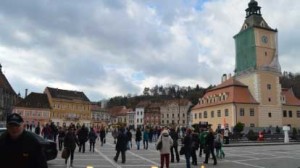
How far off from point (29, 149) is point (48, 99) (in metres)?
101

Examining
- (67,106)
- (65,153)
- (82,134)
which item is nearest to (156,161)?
(65,153)

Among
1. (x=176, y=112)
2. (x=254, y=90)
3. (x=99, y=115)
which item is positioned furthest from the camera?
(x=99, y=115)

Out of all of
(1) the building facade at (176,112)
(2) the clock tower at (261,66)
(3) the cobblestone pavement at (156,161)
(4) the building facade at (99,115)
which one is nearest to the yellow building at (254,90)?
(2) the clock tower at (261,66)

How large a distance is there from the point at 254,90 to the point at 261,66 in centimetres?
479

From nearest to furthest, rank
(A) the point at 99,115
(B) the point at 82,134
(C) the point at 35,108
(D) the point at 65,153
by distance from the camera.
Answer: (D) the point at 65,153 → (B) the point at 82,134 → (C) the point at 35,108 → (A) the point at 99,115

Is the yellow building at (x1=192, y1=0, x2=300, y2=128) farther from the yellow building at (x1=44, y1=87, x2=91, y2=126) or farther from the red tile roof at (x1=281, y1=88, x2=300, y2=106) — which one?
the yellow building at (x1=44, y1=87, x2=91, y2=126)

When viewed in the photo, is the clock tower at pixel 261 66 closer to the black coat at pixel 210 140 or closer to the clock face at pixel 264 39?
the clock face at pixel 264 39

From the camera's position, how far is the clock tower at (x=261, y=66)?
68.6 metres

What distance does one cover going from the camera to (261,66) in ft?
228

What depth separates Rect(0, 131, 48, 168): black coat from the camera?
4090mm

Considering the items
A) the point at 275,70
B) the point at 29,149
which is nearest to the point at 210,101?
the point at 275,70

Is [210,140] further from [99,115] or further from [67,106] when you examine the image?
[99,115]

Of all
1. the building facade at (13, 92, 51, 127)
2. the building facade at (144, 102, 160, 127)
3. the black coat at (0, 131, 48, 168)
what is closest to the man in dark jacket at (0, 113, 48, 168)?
the black coat at (0, 131, 48, 168)

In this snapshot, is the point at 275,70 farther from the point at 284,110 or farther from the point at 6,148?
the point at 6,148
